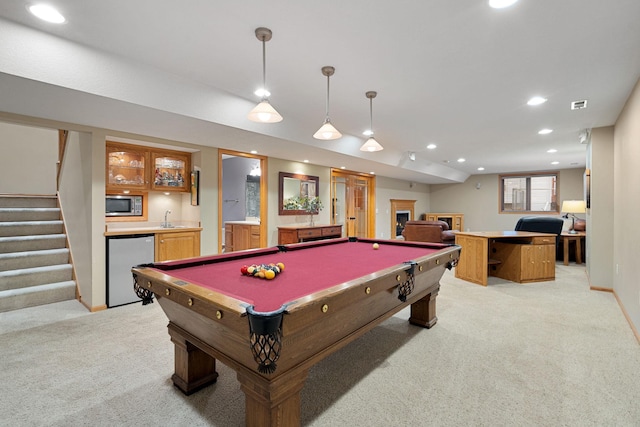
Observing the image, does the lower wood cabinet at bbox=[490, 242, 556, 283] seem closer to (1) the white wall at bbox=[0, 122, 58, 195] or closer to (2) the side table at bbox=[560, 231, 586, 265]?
(2) the side table at bbox=[560, 231, 586, 265]

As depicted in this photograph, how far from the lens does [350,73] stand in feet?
8.93

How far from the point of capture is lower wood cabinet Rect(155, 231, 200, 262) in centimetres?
392

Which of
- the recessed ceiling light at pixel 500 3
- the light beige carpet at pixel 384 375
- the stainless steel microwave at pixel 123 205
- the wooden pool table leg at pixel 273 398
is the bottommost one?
the light beige carpet at pixel 384 375

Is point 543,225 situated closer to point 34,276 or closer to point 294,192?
point 294,192

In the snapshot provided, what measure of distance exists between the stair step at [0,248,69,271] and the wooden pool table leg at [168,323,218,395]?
11.0ft

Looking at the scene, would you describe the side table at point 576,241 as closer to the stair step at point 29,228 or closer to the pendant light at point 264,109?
the pendant light at point 264,109

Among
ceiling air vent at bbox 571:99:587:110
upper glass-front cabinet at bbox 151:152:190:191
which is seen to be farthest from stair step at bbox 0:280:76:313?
ceiling air vent at bbox 571:99:587:110

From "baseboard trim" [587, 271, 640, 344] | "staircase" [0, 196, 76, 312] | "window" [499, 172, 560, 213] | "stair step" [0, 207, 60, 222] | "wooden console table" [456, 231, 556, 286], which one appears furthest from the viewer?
"window" [499, 172, 560, 213]

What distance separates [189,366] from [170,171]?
3.24 metres

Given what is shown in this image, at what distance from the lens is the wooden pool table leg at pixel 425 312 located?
9.65ft

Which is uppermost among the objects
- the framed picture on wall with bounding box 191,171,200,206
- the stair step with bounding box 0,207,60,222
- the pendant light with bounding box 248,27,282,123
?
the pendant light with bounding box 248,27,282,123

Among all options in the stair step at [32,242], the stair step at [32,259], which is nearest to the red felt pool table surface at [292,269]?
the stair step at [32,259]

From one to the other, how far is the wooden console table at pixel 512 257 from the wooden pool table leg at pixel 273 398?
3977mm

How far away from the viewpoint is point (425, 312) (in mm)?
2963
